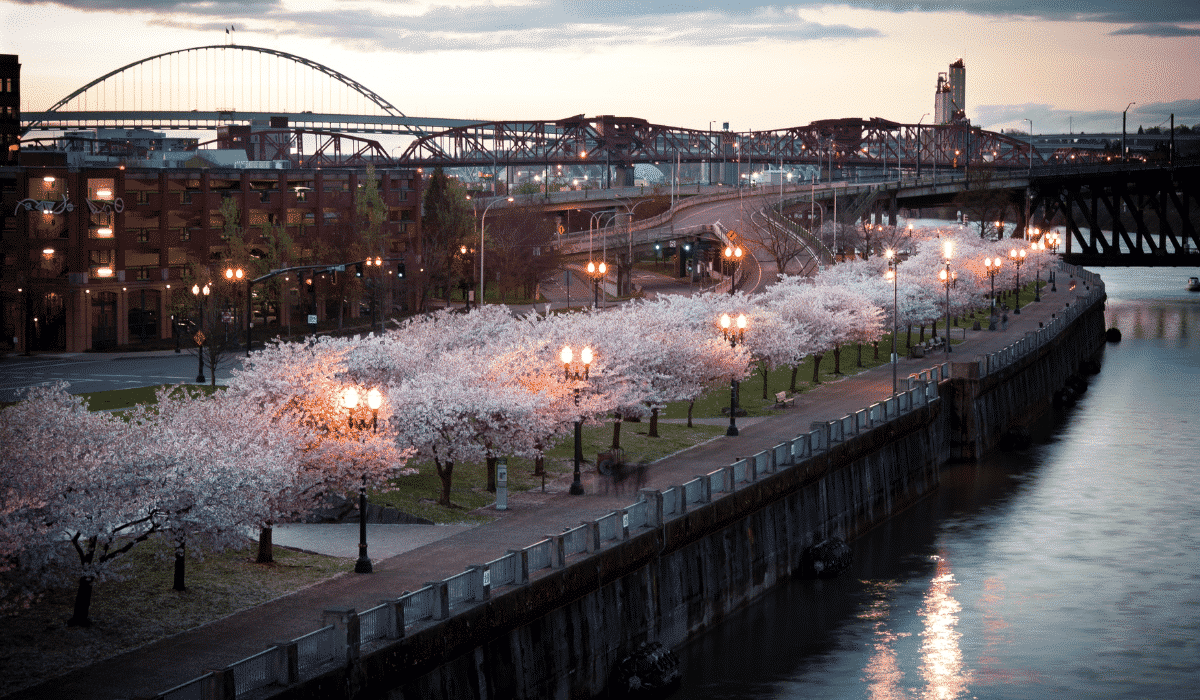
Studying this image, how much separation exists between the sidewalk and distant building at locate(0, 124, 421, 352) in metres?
51.8

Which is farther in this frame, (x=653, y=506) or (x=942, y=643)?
(x=942, y=643)

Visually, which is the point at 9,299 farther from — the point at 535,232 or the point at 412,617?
the point at 412,617

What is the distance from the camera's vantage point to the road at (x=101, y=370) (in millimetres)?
68188

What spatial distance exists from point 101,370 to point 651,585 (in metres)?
48.9

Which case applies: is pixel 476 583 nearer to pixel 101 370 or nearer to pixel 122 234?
pixel 101 370

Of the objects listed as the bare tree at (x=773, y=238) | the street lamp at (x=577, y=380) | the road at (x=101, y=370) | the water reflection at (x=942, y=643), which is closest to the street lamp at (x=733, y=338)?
the street lamp at (x=577, y=380)

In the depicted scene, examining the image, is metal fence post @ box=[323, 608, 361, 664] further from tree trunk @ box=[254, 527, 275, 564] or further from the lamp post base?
tree trunk @ box=[254, 527, 275, 564]

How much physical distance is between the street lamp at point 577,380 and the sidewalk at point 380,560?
414mm

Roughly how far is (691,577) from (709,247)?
12813 centimetres

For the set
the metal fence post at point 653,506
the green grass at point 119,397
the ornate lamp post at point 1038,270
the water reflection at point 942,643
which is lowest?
the water reflection at point 942,643

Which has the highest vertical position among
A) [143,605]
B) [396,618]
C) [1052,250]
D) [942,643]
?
[1052,250]

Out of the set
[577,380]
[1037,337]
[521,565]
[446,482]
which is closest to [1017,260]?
[1037,337]

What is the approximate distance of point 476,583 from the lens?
2906cm

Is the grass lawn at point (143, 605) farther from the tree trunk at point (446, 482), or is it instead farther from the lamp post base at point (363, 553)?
the tree trunk at point (446, 482)
